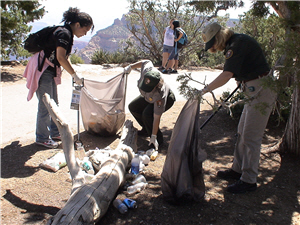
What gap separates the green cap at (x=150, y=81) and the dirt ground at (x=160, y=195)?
0.93 meters

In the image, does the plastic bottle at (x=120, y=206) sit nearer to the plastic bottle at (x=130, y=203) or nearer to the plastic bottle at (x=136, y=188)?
Answer: the plastic bottle at (x=130, y=203)

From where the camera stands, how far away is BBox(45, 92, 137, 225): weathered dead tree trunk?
201cm

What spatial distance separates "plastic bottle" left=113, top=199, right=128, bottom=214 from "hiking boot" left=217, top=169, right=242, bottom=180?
121 cm

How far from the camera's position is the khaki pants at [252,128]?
2.61 meters

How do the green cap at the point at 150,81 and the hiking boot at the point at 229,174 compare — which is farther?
the green cap at the point at 150,81

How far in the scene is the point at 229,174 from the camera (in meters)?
3.14

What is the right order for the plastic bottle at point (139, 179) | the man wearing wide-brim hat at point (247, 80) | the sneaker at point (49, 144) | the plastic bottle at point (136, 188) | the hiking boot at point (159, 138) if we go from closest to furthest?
the man wearing wide-brim hat at point (247, 80) → the plastic bottle at point (136, 188) → the plastic bottle at point (139, 179) → the sneaker at point (49, 144) → the hiking boot at point (159, 138)

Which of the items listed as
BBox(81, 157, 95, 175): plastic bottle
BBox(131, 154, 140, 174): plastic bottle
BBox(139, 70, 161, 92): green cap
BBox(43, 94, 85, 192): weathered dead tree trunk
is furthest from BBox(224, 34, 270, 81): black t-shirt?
BBox(81, 157, 95, 175): plastic bottle

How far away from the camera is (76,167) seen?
2.69 meters

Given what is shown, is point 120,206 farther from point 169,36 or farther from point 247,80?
point 169,36

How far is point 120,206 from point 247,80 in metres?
1.64

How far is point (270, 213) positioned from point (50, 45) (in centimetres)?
297

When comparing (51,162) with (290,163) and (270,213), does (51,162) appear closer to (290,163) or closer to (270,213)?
(270,213)

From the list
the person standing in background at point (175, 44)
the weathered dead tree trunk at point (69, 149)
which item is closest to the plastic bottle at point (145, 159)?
the weathered dead tree trunk at point (69, 149)
